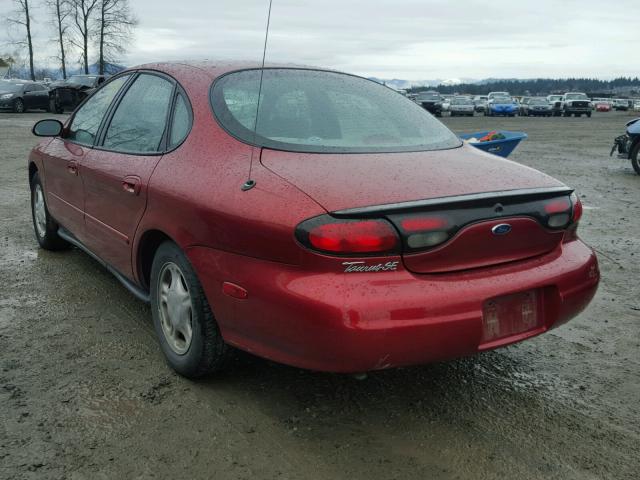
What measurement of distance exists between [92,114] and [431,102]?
38.5 metres

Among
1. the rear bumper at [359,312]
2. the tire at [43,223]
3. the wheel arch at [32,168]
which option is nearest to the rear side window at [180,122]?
the rear bumper at [359,312]

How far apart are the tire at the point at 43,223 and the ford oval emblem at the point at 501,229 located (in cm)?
388

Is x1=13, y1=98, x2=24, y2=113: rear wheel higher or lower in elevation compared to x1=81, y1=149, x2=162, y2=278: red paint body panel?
lower

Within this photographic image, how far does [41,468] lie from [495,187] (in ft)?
6.86

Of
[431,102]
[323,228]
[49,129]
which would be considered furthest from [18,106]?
[323,228]

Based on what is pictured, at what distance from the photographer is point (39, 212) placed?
220 inches

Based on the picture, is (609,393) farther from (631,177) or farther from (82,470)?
(631,177)

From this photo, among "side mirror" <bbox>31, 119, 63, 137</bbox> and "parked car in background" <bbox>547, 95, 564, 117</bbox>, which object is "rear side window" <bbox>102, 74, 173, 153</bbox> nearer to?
"side mirror" <bbox>31, 119, 63, 137</bbox>

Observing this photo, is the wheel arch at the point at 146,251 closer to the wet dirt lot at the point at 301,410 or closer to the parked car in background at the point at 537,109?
the wet dirt lot at the point at 301,410

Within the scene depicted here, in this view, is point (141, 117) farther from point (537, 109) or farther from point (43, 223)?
point (537, 109)

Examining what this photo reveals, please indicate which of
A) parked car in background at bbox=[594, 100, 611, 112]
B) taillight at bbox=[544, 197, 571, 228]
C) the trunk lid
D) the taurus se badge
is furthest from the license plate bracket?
parked car in background at bbox=[594, 100, 611, 112]

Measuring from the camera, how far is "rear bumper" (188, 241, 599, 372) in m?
2.38

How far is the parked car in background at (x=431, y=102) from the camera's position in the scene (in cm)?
4062

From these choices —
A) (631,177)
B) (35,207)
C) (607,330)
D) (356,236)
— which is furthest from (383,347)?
(631,177)
